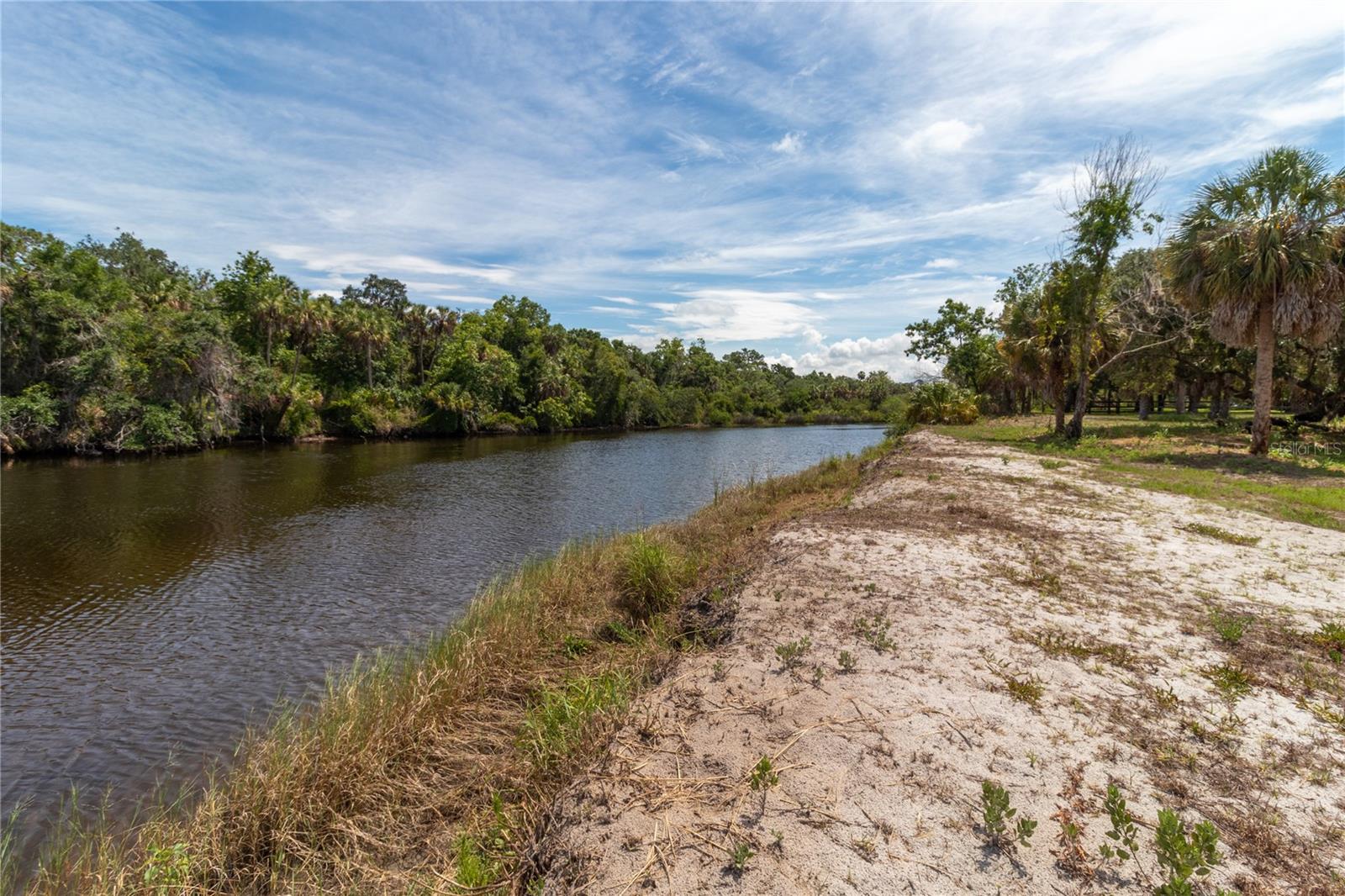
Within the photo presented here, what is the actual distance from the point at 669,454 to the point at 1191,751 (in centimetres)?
3536

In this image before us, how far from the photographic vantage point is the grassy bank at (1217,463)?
36.0ft

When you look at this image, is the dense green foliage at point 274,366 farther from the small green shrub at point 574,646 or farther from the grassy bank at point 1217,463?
the small green shrub at point 574,646

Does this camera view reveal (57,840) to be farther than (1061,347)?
No

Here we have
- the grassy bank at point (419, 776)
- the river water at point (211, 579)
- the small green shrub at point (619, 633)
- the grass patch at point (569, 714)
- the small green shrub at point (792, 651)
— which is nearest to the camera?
the grassy bank at point (419, 776)

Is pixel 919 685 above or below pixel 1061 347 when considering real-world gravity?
below

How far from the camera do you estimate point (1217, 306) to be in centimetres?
1762

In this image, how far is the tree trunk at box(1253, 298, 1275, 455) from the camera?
16.6m

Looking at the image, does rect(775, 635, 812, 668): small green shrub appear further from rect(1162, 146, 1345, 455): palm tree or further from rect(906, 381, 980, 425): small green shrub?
rect(906, 381, 980, 425): small green shrub

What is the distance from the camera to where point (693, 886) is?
10.3ft

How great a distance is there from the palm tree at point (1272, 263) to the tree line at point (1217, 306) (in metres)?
0.03

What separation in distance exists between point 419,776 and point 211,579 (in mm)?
10545

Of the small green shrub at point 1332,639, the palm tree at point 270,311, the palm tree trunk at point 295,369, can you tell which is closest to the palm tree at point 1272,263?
the small green shrub at point 1332,639

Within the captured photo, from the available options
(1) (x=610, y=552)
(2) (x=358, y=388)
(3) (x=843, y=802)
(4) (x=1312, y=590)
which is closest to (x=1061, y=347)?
(4) (x=1312, y=590)

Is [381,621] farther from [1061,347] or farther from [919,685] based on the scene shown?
[1061,347]
